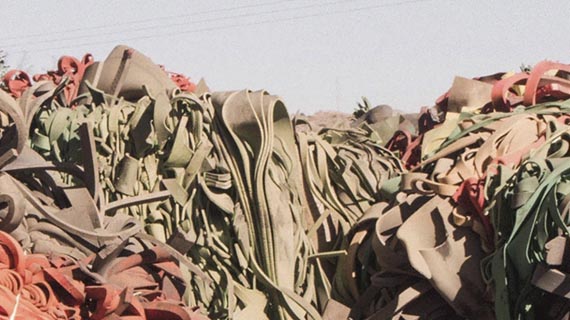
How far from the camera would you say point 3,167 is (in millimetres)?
3121

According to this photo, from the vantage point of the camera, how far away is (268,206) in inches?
151

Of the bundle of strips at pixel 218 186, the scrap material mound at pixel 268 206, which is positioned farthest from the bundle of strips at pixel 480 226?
the bundle of strips at pixel 218 186

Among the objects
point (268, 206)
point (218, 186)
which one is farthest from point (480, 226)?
point (218, 186)

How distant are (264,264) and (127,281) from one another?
79 centimetres

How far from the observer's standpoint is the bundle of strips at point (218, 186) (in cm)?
357

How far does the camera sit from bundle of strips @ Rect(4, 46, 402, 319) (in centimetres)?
357

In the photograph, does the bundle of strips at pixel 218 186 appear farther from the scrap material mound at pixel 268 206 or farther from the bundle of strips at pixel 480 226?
the bundle of strips at pixel 480 226

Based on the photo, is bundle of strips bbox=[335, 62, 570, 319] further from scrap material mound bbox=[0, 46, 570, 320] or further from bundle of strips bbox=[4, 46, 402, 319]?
bundle of strips bbox=[4, 46, 402, 319]

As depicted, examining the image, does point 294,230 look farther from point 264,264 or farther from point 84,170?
point 84,170

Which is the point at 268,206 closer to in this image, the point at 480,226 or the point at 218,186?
the point at 218,186

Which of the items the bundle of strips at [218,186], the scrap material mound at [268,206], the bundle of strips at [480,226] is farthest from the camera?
the bundle of strips at [218,186]

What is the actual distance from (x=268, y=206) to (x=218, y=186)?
0.19 meters

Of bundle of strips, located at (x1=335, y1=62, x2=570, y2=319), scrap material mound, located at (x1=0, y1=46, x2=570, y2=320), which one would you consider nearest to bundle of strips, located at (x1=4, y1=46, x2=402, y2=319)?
scrap material mound, located at (x1=0, y1=46, x2=570, y2=320)

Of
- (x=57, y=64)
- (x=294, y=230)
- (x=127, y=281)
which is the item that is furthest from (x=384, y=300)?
(x=57, y=64)
